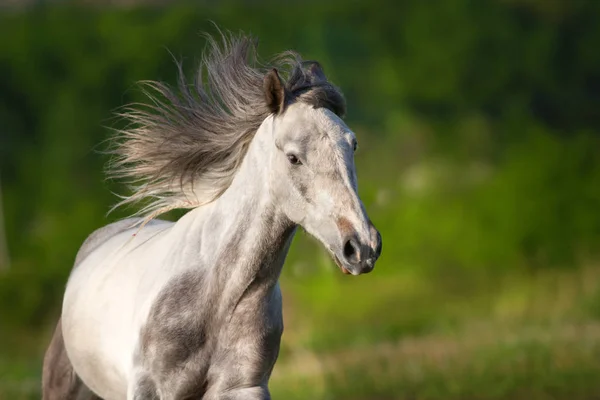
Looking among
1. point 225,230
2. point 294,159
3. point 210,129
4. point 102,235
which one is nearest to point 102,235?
point 102,235

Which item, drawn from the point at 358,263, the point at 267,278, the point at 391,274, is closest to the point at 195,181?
the point at 267,278

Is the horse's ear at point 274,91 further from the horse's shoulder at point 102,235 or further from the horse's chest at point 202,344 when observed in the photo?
the horse's shoulder at point 102,235

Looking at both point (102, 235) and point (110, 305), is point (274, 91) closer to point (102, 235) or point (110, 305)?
point (110, 305)

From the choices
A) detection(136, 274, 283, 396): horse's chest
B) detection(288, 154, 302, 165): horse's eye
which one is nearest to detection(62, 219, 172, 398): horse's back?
detection(136, 274, 283, 396): horse's chest

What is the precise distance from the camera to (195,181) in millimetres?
5031

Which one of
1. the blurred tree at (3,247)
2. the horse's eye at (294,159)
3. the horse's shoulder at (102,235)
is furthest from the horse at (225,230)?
the blurred tree at (3,247)

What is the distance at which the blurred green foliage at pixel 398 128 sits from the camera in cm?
1580

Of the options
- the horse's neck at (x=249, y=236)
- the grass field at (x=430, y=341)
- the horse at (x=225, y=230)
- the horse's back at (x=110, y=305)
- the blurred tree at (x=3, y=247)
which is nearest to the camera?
the horse at (x=225, y=230)

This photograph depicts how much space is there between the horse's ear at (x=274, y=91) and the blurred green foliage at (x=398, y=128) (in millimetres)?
10765

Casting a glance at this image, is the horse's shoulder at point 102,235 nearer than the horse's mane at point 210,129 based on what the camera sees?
No

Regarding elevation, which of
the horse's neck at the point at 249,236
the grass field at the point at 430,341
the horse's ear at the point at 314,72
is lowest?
the grass field at the point at 430,341

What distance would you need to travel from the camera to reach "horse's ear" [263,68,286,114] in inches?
173

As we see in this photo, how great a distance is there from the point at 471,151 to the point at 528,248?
6.46ft

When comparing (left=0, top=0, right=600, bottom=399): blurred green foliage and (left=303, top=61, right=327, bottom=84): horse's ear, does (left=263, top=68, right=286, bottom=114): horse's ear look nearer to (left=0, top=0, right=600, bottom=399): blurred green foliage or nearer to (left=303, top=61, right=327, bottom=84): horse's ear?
(left=303, top=61, right=327, bottom=84): horse's ear
